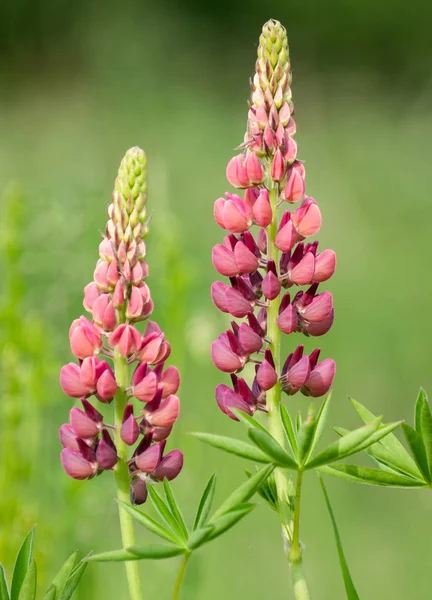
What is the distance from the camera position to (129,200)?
71 cm

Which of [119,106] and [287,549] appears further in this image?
[119,106]

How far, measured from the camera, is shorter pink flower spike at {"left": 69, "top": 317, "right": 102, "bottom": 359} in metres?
0.68

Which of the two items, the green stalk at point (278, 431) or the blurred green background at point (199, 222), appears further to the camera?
the blurred green background at point (199, 222)

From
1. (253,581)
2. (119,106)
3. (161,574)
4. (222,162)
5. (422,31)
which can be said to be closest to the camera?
(161,574)

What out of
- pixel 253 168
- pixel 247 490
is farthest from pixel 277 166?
pixel 247 490

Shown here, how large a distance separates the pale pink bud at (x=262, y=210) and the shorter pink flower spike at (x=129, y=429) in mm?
161

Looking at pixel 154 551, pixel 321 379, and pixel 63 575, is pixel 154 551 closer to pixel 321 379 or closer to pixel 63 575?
pixel 63 575

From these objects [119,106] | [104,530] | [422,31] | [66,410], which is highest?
[422,31]

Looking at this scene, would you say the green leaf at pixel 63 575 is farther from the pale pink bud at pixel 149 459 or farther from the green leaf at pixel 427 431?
the green leaf at pixel 427 431

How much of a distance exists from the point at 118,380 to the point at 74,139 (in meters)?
5.27

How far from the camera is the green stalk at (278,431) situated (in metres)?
0.63

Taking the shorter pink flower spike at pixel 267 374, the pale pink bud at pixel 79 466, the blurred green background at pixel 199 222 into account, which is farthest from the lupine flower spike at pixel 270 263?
the blurred green background at pixel 199 222

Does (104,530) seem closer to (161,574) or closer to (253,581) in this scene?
(161,574)

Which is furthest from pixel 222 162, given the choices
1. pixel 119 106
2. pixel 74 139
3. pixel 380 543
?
pixel 380 543
